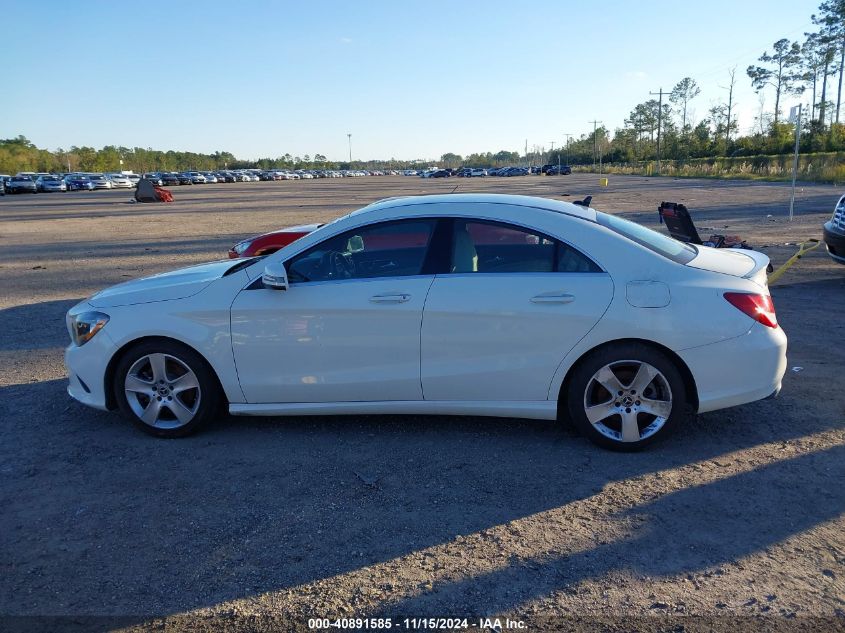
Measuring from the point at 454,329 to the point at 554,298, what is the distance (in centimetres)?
66

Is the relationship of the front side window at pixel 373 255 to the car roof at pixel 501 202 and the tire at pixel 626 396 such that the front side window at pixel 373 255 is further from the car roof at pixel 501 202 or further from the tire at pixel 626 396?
the tire at pixel 626 396

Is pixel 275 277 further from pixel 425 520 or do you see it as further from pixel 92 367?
pixel 425 520

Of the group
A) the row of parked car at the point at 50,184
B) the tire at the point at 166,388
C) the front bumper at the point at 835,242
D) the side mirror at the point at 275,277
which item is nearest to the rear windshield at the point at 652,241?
the side mirror at the point at 275,277

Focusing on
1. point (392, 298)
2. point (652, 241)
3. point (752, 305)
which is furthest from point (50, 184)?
point (752, 305)

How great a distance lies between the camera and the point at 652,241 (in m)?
4.69

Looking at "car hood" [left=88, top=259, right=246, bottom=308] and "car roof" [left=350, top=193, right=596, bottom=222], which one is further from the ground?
"car roof" [left=350, top=193, right=596, bottom=222]

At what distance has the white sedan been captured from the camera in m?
4.20

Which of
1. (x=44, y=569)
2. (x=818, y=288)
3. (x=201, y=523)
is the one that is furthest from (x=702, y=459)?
(x=818, y=288)

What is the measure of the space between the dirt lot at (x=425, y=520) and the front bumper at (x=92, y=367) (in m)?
0.29

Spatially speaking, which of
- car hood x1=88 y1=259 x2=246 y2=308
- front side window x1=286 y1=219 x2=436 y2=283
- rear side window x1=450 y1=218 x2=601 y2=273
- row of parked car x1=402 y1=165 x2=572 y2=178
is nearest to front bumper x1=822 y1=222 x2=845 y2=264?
rear side window x1=450 y1=218 x2=601 y2=273

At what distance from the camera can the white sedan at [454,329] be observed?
4195 millimetres

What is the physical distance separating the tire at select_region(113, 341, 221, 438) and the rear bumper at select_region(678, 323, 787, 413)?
3.16 metres

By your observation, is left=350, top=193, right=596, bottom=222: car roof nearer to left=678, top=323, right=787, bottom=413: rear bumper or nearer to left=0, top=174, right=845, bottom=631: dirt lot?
left=678, top=323, right=787, bottom=413: rear bumper

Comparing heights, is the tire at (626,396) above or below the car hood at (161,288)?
below
